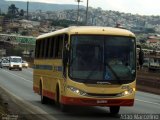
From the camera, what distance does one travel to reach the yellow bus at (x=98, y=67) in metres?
16.5

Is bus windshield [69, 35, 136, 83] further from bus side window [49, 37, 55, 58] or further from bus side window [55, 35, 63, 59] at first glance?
bus side window [49, 37, 55, 58]

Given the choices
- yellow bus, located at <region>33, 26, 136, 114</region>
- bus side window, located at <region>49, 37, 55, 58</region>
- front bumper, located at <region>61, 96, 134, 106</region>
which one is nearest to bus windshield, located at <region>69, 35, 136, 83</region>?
yellow bus, located at <region>33, 26, 136, 114</region>

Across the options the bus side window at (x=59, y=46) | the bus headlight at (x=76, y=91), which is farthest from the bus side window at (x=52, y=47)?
the bus headlight at (x=76, y=91)

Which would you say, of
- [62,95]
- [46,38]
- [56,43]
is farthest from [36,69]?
[62,95]

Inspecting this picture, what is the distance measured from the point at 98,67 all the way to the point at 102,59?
266 mm

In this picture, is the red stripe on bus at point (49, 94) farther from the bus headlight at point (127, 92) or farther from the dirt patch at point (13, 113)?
the bus headlight at point (127, 92)

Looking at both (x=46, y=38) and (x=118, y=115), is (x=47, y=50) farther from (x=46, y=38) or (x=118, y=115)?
(x=118, y=115)

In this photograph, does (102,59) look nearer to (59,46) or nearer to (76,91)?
(76,91)

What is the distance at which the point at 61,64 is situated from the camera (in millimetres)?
17969

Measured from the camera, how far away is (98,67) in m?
16.8

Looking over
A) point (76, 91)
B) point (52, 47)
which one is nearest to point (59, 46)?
point (52, 47)

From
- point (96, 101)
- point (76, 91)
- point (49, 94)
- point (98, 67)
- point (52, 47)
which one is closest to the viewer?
point (96, 101)

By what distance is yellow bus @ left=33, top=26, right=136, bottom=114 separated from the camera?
651 inches

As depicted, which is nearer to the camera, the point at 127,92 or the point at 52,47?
the point at 127,92
